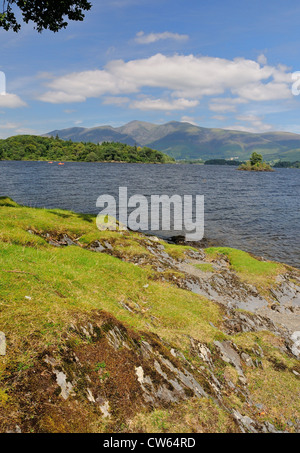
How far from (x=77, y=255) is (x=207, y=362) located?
36.4 ft

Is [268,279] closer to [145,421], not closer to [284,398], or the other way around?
[284,398]

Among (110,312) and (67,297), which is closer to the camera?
(67,297)

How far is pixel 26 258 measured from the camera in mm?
13406

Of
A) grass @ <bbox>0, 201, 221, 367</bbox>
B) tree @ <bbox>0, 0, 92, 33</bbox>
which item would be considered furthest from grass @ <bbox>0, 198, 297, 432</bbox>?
tree @ <bbox>0, 0, 92, 33</bbox>

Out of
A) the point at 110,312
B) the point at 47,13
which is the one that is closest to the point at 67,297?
the point at 110,312

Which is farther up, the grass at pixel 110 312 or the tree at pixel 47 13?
the tree at pixel 47 13

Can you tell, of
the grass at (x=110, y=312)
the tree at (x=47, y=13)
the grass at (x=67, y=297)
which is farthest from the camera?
the tree at (x=47, y=13)

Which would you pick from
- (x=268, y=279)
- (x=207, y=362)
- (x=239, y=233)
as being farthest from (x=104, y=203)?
(x=207, y=362)

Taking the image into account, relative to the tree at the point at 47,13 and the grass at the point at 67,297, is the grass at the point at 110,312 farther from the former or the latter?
the tree at the point at 47,13

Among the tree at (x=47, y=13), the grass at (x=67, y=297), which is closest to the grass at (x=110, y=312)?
the grass at (x=67, y=297)

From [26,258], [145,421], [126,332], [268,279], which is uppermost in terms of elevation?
[26,258]

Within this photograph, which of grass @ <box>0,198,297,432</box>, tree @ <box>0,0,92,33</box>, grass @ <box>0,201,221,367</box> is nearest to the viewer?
grass @ <box>0,198,297,432</box>

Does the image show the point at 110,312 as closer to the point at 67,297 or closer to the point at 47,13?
the point at 67,297

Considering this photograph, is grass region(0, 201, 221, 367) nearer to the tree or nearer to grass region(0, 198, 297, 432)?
grass region(0, 198, 297, 432)
